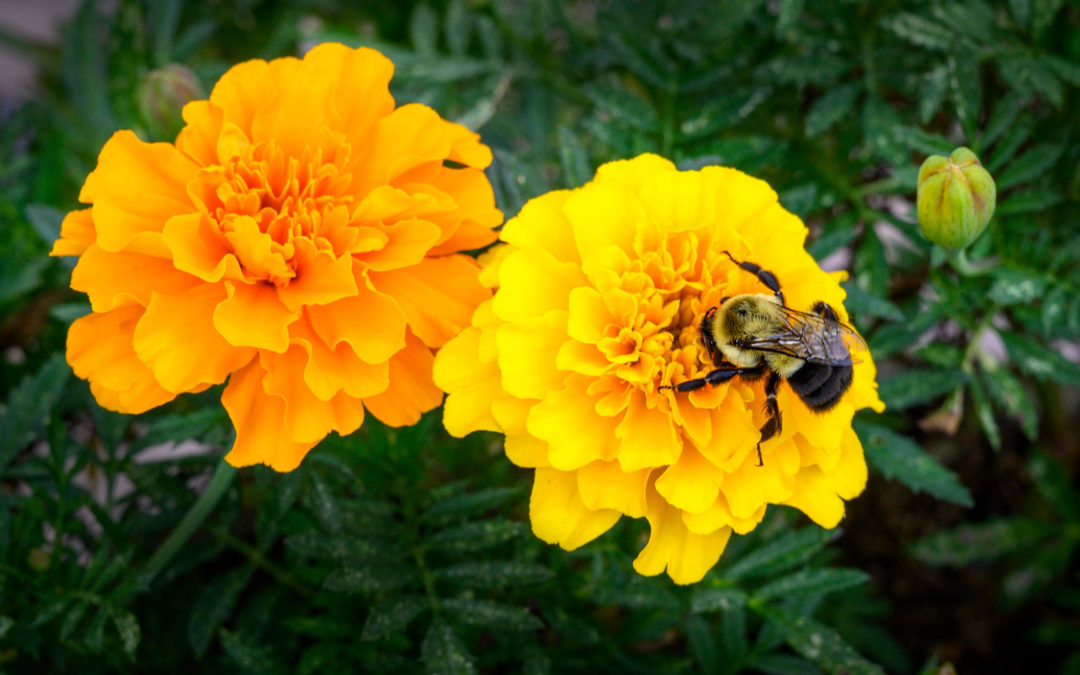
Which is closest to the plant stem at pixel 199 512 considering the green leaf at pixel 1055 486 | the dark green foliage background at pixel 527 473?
the dark green foliage background at pixel 527 473

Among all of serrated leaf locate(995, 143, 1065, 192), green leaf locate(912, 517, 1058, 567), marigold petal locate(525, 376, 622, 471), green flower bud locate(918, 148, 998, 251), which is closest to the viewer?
marigold petal locate(525, 376, 622, 471)

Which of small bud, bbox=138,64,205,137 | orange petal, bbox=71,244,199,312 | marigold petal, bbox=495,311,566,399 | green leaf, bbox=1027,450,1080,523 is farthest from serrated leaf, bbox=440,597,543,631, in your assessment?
green leaf, bbox=1027,450,1080,523

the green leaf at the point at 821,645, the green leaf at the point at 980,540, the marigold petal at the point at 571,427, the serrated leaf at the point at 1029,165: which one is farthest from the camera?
the green leaf at the point at 980,540

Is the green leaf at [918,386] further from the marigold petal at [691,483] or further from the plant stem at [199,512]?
the plant stem at [199,512]

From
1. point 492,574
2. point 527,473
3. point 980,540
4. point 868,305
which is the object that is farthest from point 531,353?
point 980,540

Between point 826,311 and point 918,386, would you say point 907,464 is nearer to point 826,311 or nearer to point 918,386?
point 918,386

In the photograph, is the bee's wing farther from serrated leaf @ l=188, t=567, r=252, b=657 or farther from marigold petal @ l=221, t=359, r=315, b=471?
serrated leaf @ l=188, t=567, r=252, b=657
